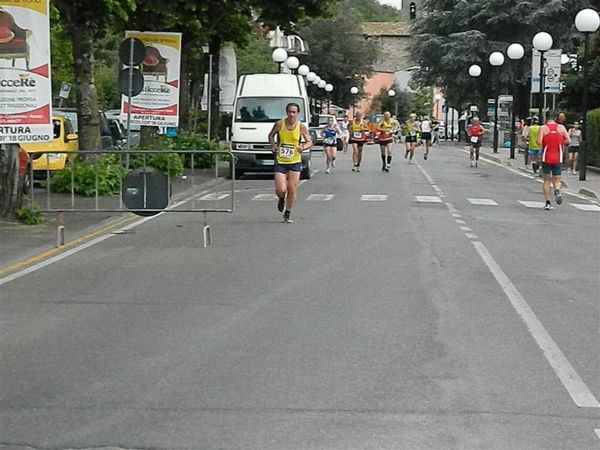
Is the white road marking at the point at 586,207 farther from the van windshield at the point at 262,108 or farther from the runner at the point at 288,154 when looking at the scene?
the van windshield at the point at 262,108

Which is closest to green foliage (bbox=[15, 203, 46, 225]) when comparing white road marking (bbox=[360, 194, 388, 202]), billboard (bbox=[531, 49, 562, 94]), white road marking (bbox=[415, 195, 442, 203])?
white road marking (bbox=[360, 194, 388, 202])

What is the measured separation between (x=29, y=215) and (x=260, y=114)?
1472 centimetres

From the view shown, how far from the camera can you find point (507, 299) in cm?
1088

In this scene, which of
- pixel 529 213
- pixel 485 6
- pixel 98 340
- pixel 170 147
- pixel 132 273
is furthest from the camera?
pixel 485 6

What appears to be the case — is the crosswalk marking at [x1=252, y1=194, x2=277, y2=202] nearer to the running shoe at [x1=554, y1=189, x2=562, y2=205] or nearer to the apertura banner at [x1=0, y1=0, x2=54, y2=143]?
the running shoe at [x1=554, y1=189, x2=562, y2=205]

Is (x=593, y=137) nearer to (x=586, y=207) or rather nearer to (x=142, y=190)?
(x=586, y=207)

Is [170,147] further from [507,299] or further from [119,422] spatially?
[119,422]

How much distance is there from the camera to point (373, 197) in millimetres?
23672

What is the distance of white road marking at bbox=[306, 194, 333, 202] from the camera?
74.8 ft

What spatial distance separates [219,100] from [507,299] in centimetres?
2615

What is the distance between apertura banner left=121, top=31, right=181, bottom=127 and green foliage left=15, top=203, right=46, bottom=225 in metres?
8.09

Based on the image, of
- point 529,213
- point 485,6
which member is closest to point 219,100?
point 529,213

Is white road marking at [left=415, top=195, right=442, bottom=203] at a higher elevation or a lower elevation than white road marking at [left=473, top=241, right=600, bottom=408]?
lower

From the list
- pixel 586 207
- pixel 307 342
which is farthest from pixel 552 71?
pixel 307 342
